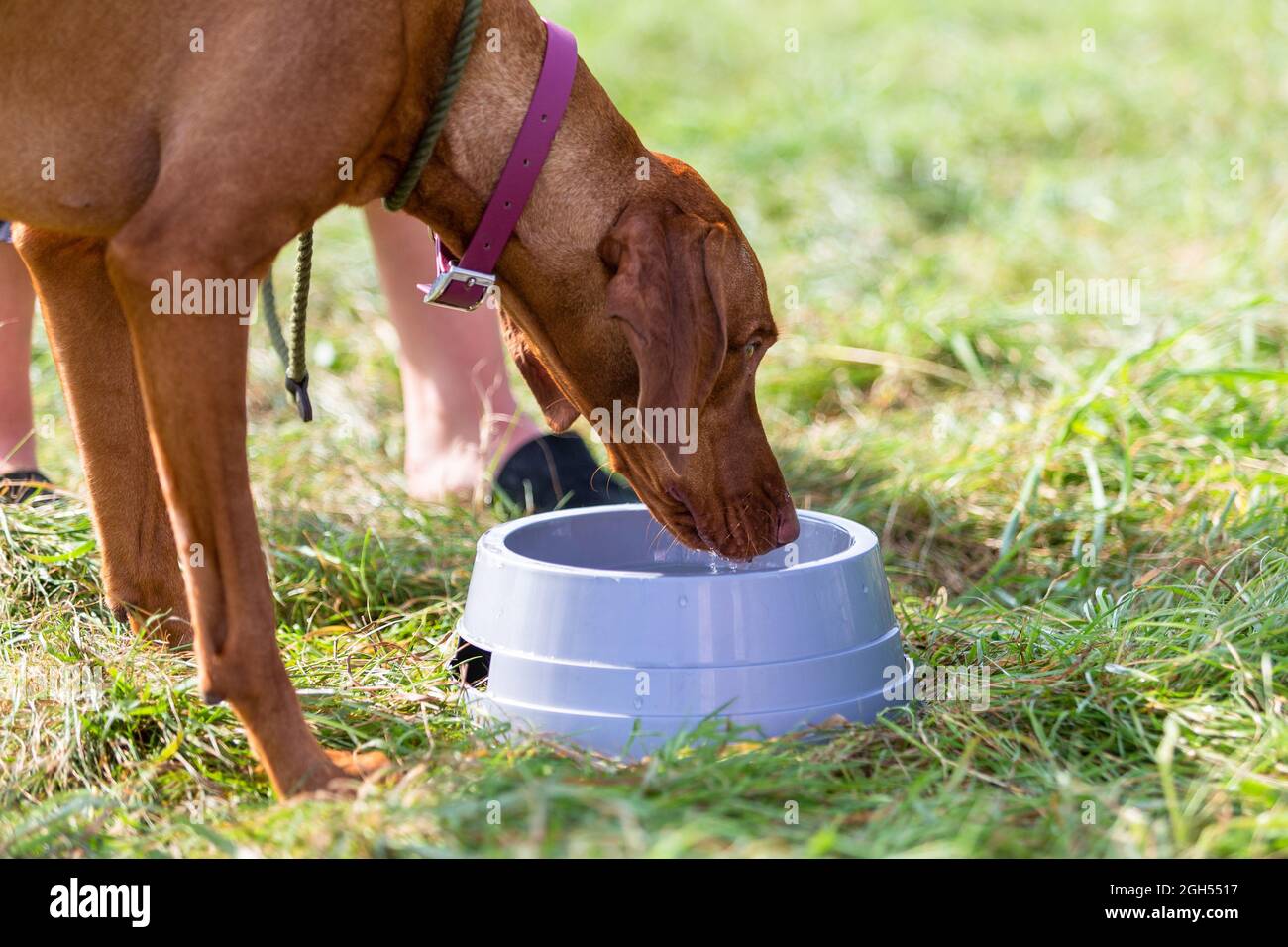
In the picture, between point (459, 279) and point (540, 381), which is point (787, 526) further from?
point (459, 279)

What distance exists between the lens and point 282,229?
2.22 meters

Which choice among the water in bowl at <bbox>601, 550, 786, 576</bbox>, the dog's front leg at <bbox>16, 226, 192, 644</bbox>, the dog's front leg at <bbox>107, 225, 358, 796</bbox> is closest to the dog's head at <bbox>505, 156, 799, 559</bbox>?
the water in bowl at <bbox>601, 550, 786, 576</bbox>

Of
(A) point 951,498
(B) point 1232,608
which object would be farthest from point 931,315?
(B) point 1232,608

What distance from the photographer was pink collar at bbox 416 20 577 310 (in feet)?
8.09

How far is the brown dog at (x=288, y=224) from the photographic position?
217cm

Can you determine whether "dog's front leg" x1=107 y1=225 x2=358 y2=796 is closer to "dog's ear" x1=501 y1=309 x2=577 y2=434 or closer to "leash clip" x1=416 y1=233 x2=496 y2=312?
"leash clip" x1=416 y1=233 x2=496 y2=312

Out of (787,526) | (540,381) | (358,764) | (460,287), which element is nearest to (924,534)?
(787,526)

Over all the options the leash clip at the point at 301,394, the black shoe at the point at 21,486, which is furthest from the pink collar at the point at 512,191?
the black shoe at the point at 21,486

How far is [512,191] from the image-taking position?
8.09 ft

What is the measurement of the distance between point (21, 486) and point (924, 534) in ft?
7.11

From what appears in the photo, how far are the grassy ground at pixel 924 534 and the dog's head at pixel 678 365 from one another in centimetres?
50

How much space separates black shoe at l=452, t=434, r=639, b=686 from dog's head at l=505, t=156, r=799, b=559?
99 cm

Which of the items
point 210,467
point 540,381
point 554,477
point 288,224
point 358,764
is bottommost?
point 358,764

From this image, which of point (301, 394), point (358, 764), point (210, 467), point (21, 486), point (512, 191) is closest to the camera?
point (210, 467)
